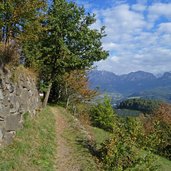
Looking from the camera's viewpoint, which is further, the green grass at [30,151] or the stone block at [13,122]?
the stone block at [13,122]

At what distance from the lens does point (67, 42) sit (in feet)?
121

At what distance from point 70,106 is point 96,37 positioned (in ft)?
56.4

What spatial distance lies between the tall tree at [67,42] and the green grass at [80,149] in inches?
425

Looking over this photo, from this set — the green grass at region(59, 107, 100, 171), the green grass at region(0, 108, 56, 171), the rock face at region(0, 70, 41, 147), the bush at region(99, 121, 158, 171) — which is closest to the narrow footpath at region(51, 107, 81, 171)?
the green grass at region(59, 107, 100, 171)

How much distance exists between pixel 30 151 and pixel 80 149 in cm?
488

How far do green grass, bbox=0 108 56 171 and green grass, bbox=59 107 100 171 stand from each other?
1.47 meters

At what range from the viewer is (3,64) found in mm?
18781

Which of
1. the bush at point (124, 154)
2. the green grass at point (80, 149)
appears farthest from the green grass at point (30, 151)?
the bush at point (124, 154)

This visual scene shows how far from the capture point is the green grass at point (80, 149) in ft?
59.9

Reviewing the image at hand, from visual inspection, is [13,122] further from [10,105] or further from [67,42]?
[67,42]

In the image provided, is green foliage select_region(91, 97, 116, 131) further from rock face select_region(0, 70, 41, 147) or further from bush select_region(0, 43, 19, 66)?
bush select_region(0, 43, 19, 66)

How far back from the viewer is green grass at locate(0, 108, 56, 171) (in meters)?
14.9

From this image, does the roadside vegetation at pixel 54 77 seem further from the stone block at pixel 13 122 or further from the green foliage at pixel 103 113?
the green foliage at pixel 103 113

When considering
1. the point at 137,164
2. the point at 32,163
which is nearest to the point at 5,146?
the point at 32,163
